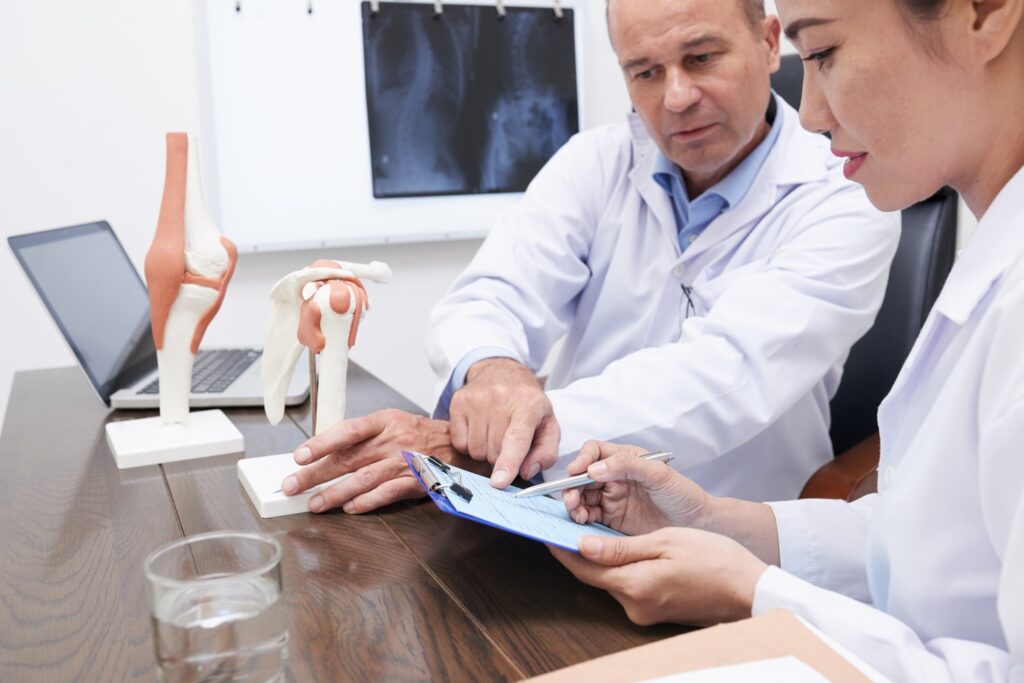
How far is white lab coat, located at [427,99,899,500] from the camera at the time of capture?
1.27 metres

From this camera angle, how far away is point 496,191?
8.89 feet

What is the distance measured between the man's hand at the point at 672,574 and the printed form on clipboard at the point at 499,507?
0.08ft

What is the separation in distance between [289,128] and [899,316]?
1.63m

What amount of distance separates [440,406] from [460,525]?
1.42 ft

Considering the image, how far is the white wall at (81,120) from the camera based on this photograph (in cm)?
218

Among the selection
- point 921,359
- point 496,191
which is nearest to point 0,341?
point 496,191

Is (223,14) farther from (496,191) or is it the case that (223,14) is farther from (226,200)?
(496,191)

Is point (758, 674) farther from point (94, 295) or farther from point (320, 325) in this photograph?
point (94, 295)

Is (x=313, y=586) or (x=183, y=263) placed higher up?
(x=183, y=263)

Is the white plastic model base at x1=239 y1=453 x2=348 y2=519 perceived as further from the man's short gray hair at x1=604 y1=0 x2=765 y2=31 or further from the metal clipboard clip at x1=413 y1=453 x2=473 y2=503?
the man's short gray hair at x1=604 y1=0 x2=765 y2=31

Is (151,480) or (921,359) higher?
(921,359)

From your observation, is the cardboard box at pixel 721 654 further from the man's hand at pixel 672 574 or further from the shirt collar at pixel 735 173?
the shirt collar at pixel 735 173

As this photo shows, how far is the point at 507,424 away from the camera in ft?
3.57

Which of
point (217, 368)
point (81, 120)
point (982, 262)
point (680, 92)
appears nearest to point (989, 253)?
point (982, 262)
